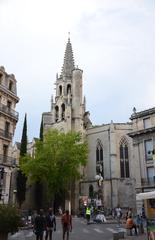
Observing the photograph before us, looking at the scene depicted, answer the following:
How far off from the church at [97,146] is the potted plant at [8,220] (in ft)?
102

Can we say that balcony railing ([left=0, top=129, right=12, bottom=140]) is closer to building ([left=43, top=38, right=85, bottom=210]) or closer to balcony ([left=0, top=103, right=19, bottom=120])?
balcony ([left=0, top=103, right=19, bottom=120])

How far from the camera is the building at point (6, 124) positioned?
112 feet

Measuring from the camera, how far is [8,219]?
13.0 metres

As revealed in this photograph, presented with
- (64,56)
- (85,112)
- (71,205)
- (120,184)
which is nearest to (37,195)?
(71,205)

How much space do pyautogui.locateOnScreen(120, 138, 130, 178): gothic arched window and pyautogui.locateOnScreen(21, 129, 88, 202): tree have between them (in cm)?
1257

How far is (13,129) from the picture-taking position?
3772cm

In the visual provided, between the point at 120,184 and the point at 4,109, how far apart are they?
80.1ft

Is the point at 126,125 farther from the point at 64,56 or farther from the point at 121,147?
the point at 64,56

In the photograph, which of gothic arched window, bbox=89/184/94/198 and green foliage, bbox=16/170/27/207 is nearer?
green foliage, bbox=16/170/27/207

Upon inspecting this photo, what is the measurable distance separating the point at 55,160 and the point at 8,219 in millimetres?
27484

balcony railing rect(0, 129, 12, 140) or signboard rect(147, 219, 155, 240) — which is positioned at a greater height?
balcony railing rect(0, 129, 12, 140)

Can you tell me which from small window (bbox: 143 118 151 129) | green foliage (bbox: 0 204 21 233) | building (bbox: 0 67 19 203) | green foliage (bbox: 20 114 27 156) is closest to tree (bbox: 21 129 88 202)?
green foliage (bbox: 20 114 27 156)

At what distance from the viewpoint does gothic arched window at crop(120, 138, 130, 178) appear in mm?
52188

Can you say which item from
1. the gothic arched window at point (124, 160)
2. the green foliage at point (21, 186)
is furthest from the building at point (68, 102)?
the green foliage at point (21, 186)
